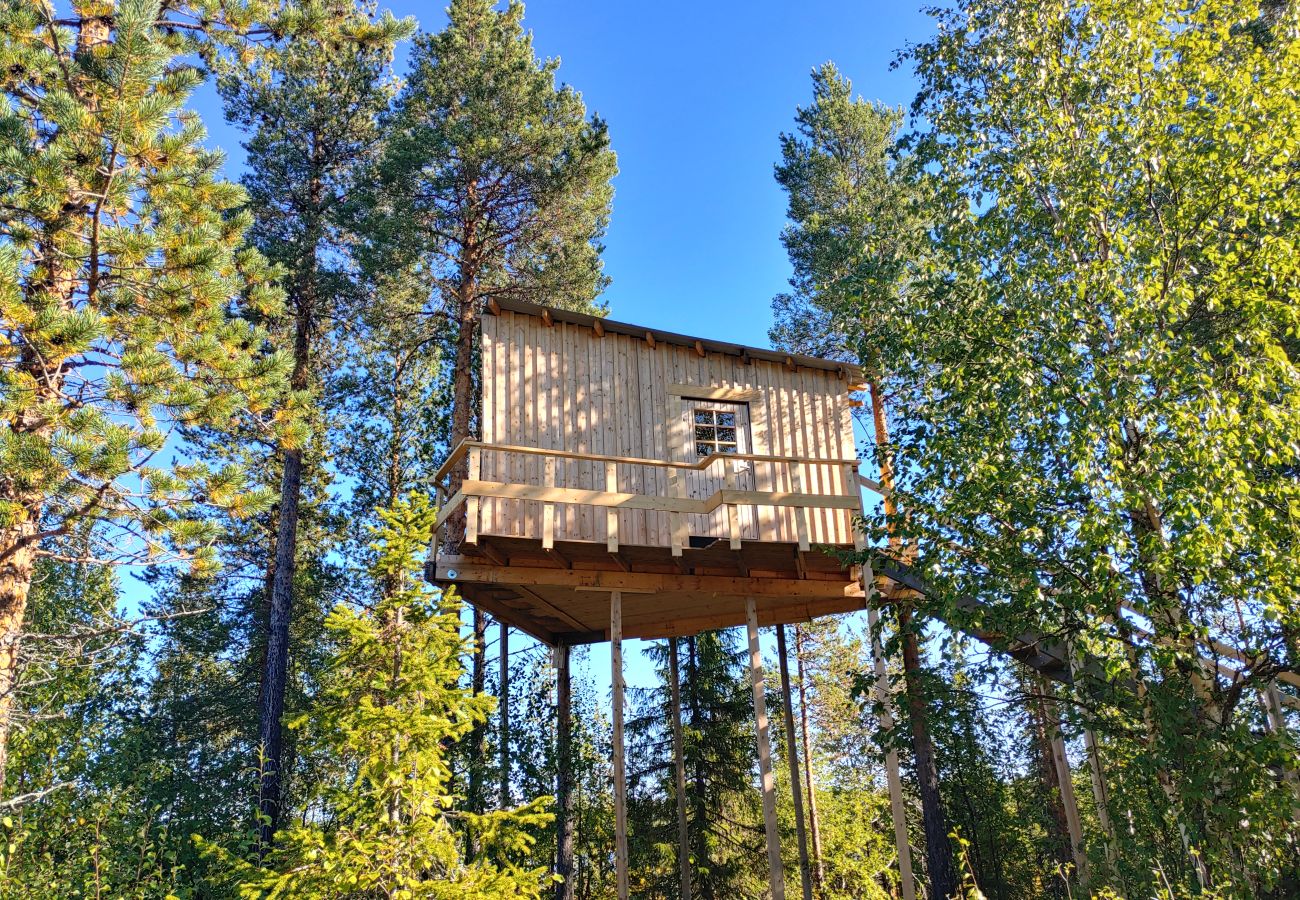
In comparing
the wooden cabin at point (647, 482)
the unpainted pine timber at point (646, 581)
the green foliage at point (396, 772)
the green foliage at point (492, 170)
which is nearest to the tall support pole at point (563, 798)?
the wooden cabin at point (647, 482)

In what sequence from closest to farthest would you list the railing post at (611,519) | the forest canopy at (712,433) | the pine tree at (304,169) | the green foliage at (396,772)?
1. the green foliage at (396,772)
2. the forest canopy at (712,433)
3. the railing post at (611,519)
4. the pine tree at (304,169)

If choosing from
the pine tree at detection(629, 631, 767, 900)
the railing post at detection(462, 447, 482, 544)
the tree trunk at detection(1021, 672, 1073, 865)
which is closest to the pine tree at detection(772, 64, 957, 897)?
the tree trunk at detection(1021, 672, 1073, 865)

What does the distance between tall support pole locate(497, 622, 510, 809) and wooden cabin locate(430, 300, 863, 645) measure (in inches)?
69.7

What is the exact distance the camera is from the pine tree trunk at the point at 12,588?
699cm

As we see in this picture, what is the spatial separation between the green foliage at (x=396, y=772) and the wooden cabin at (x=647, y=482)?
3428 mm

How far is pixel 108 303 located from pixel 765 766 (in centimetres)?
826

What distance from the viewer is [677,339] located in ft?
42.5

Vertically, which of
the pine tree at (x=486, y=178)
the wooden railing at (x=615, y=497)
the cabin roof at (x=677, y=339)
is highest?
the pine tree at (x=486, y=178)

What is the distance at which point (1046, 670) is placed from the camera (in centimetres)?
1053

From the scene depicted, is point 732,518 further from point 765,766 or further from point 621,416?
point 765,766

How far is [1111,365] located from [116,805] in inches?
409

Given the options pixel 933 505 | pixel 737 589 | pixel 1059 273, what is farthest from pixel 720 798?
pixel 1059 273

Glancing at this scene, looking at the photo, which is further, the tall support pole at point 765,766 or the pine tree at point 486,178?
the pine tree at point 486,178

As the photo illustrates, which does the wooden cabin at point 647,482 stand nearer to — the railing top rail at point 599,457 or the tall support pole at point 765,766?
the railing top rail at point 599,457
